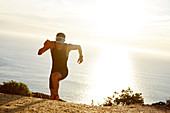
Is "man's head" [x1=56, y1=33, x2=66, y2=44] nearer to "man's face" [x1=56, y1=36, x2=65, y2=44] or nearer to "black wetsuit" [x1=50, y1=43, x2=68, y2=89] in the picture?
"man's face" [x1=56, y1=36, x2=65, y2=44]

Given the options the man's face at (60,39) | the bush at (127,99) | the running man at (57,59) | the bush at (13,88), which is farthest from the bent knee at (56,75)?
the bush at (127,99)

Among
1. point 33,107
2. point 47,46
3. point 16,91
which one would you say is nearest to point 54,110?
point 33,107

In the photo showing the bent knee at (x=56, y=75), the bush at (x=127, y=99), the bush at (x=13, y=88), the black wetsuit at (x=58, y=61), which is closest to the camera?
the bent knee at (x=56, y=75)

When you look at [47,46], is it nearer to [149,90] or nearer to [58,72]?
[58,72]

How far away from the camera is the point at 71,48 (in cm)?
697

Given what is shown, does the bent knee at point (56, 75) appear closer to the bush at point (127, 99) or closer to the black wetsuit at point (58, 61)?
A: the black wetsuit at point (58, 61)

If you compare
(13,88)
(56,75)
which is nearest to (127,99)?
(56,75)

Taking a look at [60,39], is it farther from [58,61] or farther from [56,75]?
[56,75]

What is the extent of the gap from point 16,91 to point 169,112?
7408mm

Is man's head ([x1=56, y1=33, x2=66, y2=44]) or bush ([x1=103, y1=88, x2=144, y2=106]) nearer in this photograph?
man's head ([x1=56, y1=33, x2=66, y2=44])

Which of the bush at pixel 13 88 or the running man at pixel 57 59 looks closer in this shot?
the running man at pixel 57 59

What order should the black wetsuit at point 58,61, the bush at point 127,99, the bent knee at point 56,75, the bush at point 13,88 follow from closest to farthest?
the bent knee at point 56,75 → the black wetsuit at point 58,61 → the bush at point 13,88 → the bush at point 127,99

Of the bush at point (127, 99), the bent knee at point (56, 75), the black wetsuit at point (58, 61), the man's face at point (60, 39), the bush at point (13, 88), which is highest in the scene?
the man's face at point (60, 39)

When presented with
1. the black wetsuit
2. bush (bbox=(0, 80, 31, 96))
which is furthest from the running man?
bush (bbox=(0, 80, 31, 96))
